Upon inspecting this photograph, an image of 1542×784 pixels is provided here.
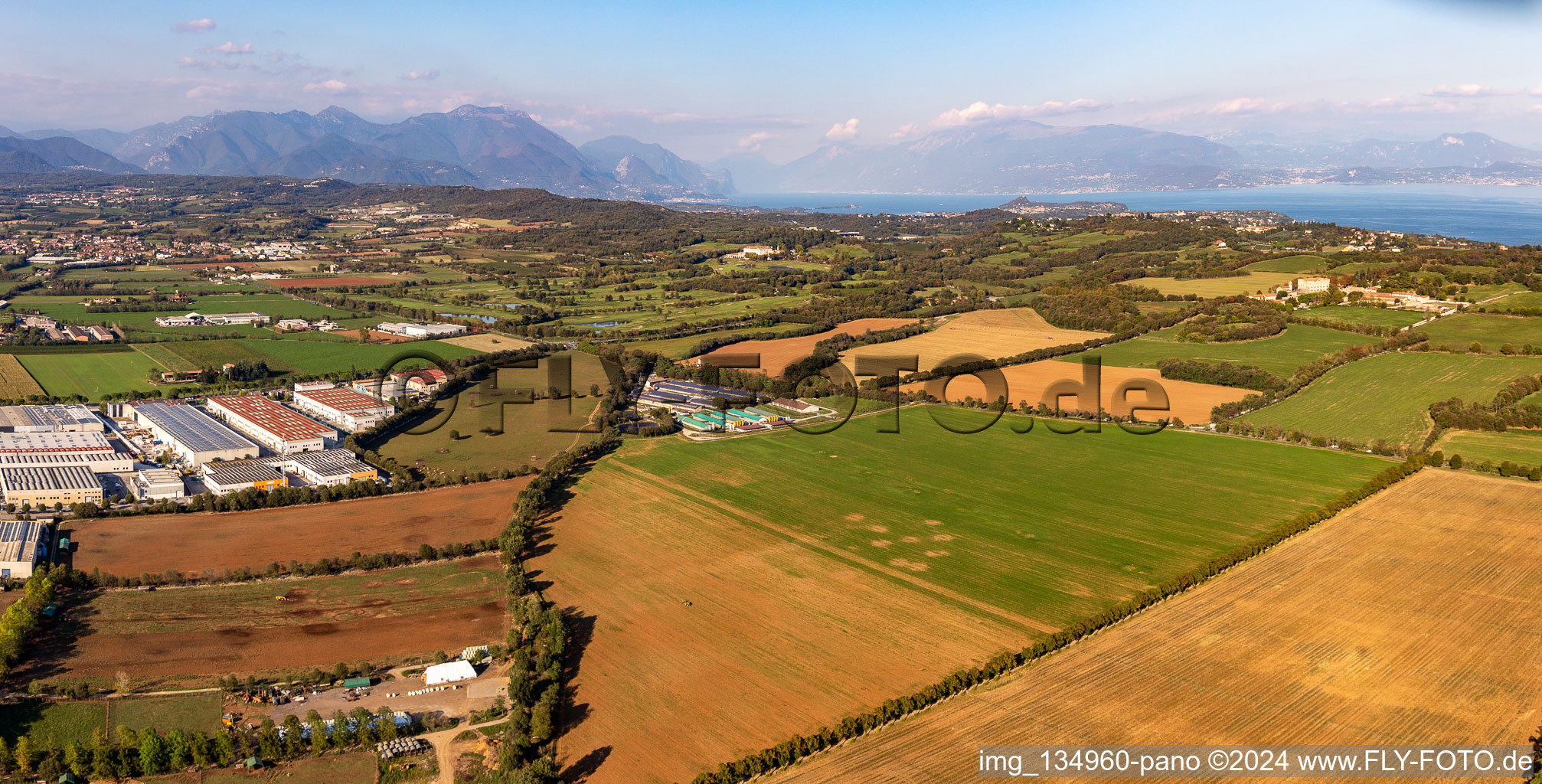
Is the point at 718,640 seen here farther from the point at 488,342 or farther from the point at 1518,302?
the point at 1518,302

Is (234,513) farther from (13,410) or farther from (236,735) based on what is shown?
(13,410)

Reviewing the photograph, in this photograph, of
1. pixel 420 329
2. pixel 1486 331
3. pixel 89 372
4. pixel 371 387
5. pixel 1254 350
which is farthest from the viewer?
pixel 420 329

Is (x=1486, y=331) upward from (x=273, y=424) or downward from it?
upward

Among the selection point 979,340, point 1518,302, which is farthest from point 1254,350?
point 979,340

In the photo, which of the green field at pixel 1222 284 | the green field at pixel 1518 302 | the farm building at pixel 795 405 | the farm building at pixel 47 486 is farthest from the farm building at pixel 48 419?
the green field at pixel 1518 302

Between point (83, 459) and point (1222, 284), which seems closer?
point (83, 459)

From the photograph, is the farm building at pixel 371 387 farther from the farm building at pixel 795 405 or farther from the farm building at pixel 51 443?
the farm building at pixel 795 405

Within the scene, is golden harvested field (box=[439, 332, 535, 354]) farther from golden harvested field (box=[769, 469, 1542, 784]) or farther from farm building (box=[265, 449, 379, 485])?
golden harvested field (box=[769, 469, 1542, 784])
